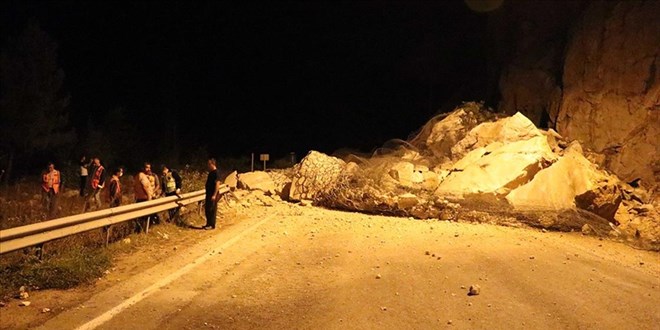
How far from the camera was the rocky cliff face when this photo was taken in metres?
17.6

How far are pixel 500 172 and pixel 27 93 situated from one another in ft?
97.4

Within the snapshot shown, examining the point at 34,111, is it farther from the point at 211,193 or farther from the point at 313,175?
the point at 211,193

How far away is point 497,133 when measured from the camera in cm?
2059

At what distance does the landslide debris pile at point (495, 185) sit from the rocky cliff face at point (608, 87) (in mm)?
734

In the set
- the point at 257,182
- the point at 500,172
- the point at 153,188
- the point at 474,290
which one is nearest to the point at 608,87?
the point at 500,172

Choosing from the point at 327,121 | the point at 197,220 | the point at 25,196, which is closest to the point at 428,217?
the point at 197,220

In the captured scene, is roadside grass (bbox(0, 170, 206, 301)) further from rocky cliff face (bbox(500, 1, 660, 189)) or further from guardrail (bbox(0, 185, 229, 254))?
rocky cliff face (bbox(500, 1, 660, 189))

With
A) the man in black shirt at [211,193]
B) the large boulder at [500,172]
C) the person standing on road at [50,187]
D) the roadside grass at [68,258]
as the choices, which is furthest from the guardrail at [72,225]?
the large boulder at [500,172]

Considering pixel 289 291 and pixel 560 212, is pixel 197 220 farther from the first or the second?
pixel 560 212

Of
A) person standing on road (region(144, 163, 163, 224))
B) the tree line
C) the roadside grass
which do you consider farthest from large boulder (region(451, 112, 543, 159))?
the tree line

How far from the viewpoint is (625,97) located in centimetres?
1844

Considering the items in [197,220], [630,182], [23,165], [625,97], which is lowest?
[23,165]

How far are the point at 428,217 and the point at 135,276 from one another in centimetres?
925

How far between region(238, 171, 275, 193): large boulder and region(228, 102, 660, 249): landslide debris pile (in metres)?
0.04
